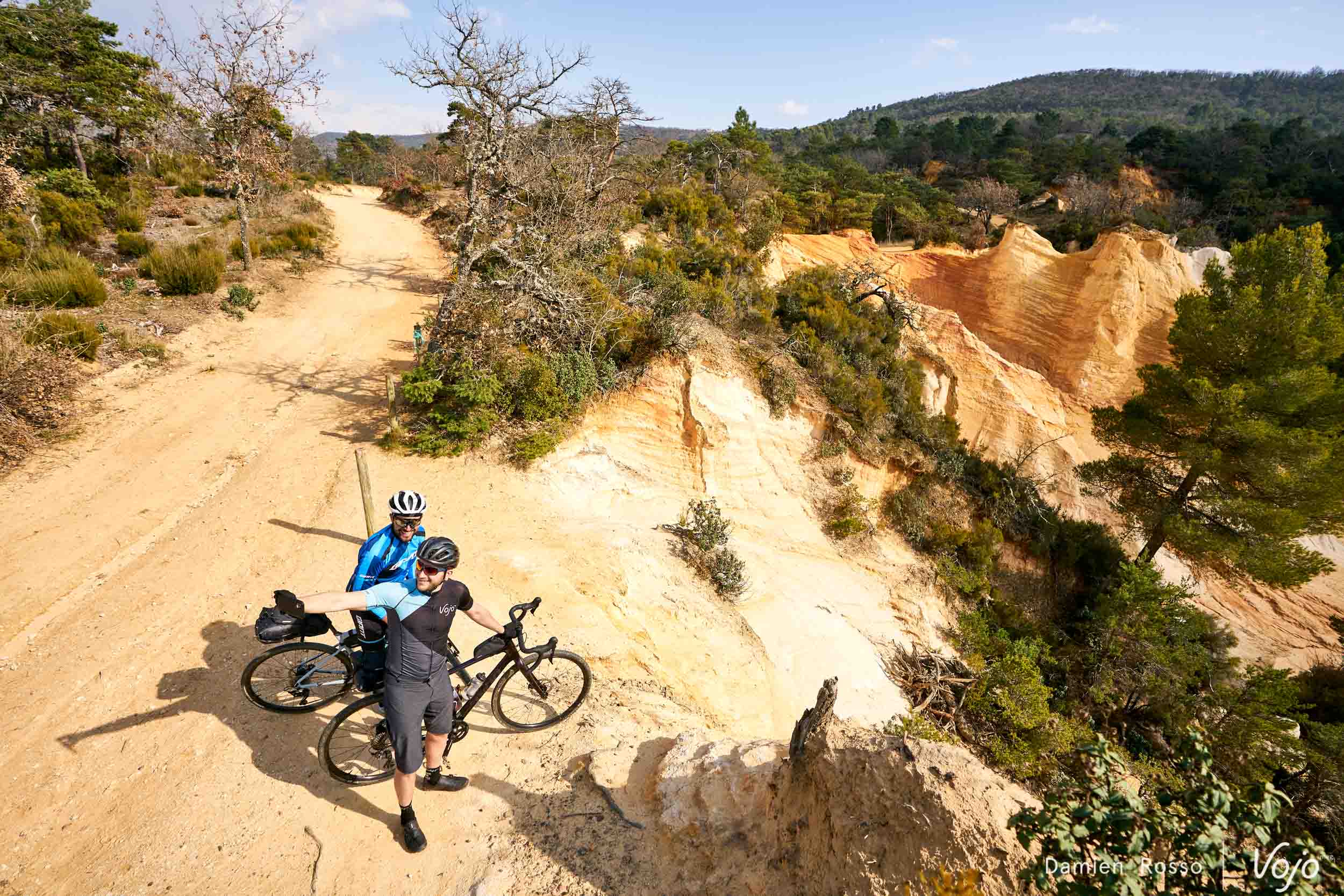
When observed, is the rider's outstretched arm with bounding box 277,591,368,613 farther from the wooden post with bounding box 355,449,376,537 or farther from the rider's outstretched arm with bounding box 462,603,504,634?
the wooden post with bounding box 355,449,376,537

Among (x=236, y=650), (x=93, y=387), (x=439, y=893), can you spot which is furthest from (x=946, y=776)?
(x=93, y=387)

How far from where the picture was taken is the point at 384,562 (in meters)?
4.16

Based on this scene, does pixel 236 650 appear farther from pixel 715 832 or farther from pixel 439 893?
pixel 715 832

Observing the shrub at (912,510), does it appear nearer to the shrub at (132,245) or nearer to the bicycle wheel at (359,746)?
the bicycle wheel at (359,746)

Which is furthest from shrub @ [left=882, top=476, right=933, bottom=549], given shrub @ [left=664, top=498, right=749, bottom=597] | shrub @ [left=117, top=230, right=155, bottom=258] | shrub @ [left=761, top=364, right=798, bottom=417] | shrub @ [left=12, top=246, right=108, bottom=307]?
shrub @ [left=117, top=230, right=155, bottom=258]

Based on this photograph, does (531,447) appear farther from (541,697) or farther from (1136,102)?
(1136,102)

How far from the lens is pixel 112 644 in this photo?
5195 millimetres

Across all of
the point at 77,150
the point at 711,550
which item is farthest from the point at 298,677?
the point at 77,150

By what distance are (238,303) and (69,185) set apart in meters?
9.22

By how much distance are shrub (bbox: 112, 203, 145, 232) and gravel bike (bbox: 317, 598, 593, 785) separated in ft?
65.9

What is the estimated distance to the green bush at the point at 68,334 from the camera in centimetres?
908

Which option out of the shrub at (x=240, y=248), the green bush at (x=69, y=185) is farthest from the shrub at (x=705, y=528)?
the green bush at (x=69, y=185)

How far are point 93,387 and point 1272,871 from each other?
1452 cm

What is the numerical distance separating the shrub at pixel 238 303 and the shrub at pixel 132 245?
351 centimetres
